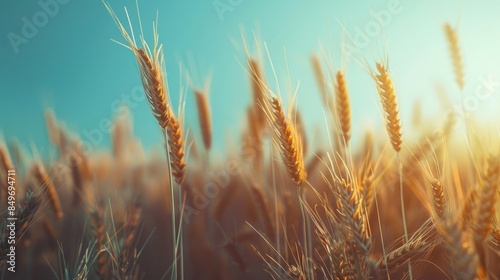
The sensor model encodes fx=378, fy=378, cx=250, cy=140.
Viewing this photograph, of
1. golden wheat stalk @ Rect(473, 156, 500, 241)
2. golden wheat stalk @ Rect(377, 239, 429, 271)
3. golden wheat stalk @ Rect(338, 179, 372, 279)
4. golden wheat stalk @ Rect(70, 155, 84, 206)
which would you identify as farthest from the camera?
golden wheat stalk @ Rect(70, 155, 84, 206)

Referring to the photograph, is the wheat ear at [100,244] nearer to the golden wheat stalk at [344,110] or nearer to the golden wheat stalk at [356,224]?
the golden wheat stalk at [356,224]

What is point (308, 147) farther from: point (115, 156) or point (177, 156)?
point (115, 156)

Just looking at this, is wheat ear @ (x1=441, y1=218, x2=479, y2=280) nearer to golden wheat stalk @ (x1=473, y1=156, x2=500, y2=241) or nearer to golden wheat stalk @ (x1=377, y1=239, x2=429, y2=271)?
golden wheat stalk @ (x1=473, y1=156, x2=500, y2=241)

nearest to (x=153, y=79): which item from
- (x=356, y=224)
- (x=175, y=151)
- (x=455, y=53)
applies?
(x=175, y=151)

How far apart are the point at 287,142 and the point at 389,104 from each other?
0.49 meters

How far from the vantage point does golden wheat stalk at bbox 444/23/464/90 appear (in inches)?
94.1

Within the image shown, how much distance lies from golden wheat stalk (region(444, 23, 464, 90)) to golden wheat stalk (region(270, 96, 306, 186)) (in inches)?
55.9

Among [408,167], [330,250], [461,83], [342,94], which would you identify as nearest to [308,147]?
[408,167]

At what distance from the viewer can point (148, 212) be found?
11.6 ft

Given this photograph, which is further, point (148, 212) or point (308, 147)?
point (148, 212)

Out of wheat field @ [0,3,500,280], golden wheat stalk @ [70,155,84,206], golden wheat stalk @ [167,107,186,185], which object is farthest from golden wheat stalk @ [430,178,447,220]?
golden wheat stalk @ [70,155,84,206]

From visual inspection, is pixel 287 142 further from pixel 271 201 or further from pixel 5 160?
pixel 5 160

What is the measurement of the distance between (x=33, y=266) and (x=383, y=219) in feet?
8.06

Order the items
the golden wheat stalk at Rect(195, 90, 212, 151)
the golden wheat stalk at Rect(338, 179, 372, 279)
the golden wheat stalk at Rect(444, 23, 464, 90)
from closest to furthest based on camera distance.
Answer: the golden wheat stalk at Rect(338, 179, 372, 279) → the golden wheat stalk at Rect(444, 23, 464, 90) → the golden wheat stalk at Rect(195, 90, 212, 151)
